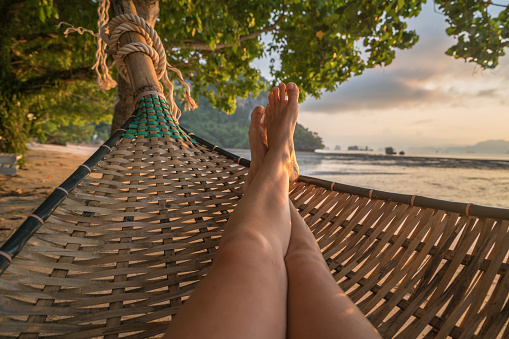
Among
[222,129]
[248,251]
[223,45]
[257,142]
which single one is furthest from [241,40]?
[222,129]

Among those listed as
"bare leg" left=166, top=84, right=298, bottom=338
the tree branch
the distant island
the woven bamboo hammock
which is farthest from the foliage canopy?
the distant island

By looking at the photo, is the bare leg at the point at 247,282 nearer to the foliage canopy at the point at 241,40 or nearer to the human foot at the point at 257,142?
the human foot at the point at 257,142

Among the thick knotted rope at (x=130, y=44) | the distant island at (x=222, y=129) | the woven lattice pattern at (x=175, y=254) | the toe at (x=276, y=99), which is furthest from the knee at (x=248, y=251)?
the distant island at (x=222, y=129)

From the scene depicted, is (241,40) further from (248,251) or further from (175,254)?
(248,251)

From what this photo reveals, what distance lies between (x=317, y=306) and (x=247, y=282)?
172 millimetres

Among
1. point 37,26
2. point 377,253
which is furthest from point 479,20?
point 37,26

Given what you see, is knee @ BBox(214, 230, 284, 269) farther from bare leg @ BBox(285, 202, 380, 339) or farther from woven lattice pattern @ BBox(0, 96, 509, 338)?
woven lattice pattern @ BBox(0, 96, 509, 338)

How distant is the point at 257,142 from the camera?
1.49 m

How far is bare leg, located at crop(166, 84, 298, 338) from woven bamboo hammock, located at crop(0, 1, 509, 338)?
1.16 feet

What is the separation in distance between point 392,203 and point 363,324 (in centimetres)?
78

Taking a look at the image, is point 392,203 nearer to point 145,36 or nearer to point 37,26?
point 145,36

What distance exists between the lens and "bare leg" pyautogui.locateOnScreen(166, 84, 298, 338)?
527 millimetres

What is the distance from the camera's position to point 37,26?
5.25m

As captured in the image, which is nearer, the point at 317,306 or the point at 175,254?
the point at 317,306
